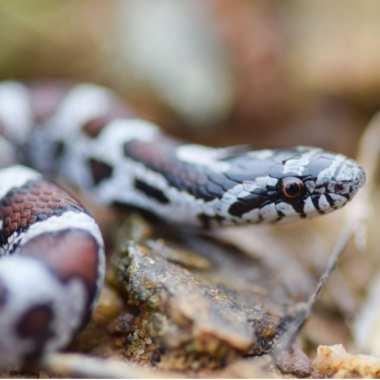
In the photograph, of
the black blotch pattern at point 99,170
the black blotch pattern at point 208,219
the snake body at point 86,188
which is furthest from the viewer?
the black blotch pattern at point 99,170

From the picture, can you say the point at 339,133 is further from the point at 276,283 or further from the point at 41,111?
the point at 41,111

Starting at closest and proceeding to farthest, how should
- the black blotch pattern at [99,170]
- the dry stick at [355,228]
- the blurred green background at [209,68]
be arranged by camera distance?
the dry stick at [355,228] → the black blotch pattern at [99,170] → the blurred green background at [209,68]

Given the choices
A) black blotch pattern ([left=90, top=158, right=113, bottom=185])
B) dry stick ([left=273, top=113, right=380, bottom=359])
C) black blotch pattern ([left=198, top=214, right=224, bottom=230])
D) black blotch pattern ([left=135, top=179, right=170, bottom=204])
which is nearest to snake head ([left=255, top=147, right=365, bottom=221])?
dry stick ([left=273, top=113, right=380, bottom=359])

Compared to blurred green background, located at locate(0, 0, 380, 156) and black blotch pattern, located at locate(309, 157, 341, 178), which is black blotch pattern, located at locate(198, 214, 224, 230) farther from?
blurred green background, located at locate(0, 0, 380, 156)

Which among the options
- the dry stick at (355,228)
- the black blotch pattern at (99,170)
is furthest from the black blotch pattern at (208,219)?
the black blotch pattern at (99,170)

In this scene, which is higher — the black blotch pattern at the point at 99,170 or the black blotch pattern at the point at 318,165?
the black blotch pattern at the point at 318,165

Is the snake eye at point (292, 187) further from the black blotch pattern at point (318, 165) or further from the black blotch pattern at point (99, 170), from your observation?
the black blotch pattern at point (99, 170)
